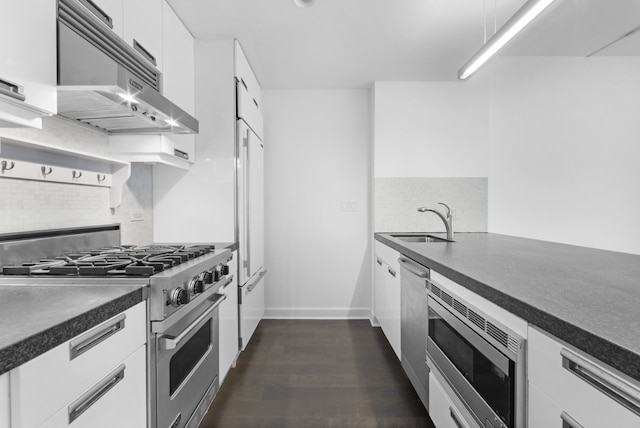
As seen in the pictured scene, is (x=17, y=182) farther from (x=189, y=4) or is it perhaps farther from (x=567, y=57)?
(x=567, y=57)

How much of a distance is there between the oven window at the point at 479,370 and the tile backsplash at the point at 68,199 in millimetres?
1845

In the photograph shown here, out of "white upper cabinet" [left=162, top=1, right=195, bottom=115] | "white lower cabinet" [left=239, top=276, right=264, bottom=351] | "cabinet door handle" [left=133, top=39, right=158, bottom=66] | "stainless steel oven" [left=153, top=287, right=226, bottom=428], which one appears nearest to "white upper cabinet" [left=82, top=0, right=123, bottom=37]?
"cabinet door handle" [left=133, top=39, right=158, bottom=66]

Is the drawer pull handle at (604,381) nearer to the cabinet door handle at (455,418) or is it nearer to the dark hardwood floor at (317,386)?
the cabinet door handle at (455,418)

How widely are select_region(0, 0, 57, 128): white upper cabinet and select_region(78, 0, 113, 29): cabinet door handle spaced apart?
0.20m

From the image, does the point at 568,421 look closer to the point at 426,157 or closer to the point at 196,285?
the point at 196,285

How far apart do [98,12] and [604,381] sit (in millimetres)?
2002

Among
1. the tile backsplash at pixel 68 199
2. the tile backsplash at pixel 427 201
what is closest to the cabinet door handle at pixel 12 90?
the tile backsplash at pixel 68 199

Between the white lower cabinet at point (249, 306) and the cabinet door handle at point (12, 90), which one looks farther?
the white lower cabinet at point (249, 306)

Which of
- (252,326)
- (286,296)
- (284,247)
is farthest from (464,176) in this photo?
(252,326)

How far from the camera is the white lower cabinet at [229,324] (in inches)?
79.6

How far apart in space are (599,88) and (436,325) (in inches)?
113

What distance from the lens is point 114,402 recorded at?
0.96 metres

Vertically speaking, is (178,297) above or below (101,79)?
below

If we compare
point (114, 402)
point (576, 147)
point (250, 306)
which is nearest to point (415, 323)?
point (250, 306)
